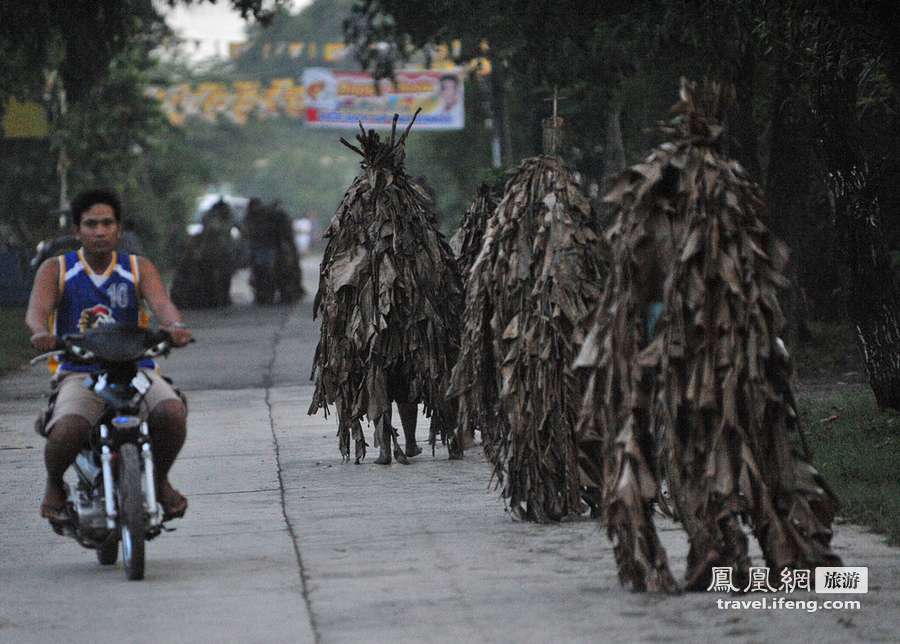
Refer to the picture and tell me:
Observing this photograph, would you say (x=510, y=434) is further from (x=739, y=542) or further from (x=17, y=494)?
(x=17, y=494)

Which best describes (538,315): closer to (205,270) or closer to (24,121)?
(205,270)

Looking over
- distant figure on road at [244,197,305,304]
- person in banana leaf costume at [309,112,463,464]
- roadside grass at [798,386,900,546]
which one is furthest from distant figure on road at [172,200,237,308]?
person in banana leaf costume at [309,112,463,464]

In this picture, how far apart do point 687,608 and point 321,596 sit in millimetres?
1555

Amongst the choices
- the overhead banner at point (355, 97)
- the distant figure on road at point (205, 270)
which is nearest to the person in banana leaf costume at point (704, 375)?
the distant figure on road at point (205, 270)

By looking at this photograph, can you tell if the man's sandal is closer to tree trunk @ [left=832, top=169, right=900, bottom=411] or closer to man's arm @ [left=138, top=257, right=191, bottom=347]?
man's arm @ [left=138, top=257, right=191, bottom=347]

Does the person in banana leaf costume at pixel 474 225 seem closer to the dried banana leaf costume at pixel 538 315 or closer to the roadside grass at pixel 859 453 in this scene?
the dried banana leaf costume at pixel 538 315

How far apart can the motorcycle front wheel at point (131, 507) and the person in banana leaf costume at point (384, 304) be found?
164 inches

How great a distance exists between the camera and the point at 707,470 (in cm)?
722

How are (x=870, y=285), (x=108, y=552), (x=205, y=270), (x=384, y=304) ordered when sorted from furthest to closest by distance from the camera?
(x=205, y=270)
(x=870, y=285)
(x=384, y=304)
(x=108, y=552)

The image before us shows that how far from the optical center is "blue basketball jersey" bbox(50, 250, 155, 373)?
27.8ft

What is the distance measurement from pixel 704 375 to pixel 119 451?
8.64 feet

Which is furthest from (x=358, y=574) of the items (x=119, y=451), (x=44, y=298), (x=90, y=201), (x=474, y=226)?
(x=474, y=226)

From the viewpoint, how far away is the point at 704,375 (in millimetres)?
7223

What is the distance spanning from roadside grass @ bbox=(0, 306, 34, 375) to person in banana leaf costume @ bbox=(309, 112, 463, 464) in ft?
34.1
